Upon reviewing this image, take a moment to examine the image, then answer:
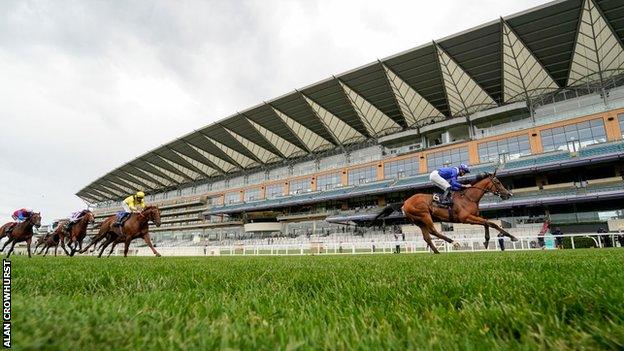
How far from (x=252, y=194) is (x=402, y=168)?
33954mm

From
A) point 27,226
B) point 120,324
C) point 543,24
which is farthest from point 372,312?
point 543,24

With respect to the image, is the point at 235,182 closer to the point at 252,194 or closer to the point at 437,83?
the point at 252,194

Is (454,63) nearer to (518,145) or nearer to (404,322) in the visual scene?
(518,145)

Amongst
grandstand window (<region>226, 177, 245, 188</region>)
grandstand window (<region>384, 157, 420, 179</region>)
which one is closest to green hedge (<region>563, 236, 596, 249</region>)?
grandstand window (<region>384, 157, 420, 179</region>)

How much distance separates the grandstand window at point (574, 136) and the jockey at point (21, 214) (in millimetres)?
46497

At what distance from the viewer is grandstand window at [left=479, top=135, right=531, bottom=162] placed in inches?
1622

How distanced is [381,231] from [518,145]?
19721mm

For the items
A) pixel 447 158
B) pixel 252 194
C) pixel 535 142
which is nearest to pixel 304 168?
pixel 252 194

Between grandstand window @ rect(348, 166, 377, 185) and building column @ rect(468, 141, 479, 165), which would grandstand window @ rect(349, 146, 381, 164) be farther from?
building column @ rect(468, 141, 479, 165)

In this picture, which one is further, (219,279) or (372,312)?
(219,279)

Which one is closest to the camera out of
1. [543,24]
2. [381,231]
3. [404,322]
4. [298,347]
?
[298,347]

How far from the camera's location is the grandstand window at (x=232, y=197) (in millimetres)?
75094

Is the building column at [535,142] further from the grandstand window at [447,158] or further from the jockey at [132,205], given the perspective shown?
the jockey at [132,205]

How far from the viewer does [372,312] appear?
5.49 ft
